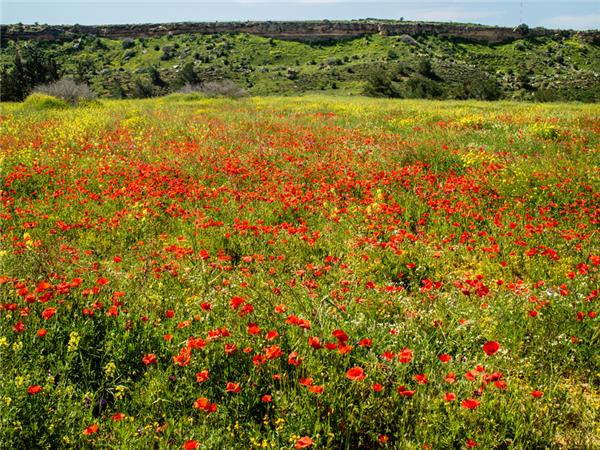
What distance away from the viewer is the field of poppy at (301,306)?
2.58 meters

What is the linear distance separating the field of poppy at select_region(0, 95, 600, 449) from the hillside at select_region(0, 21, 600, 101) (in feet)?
115

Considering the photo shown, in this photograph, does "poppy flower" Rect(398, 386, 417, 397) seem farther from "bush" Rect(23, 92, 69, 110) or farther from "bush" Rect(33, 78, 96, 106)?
"bush" Rect(33, 78, 96, 106)

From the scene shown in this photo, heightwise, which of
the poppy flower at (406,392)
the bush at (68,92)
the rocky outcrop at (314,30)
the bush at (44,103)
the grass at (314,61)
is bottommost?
the poppy flower at (406,392)

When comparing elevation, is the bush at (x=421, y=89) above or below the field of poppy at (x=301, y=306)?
above

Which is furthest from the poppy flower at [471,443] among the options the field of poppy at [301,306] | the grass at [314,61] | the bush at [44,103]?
the grass at [314,61]

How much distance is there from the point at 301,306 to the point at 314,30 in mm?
103533

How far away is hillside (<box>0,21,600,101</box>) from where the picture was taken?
153ft

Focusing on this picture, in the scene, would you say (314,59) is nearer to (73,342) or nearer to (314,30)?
(314,30)

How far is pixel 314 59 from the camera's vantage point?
261 feet

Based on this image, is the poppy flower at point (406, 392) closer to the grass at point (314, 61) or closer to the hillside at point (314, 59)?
the hillside at point (314, 59)

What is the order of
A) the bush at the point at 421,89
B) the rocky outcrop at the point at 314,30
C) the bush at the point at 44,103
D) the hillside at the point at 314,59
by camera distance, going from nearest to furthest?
the bush at the point at 44,103, the bush at the point at 421,89, the hillside at the point at 314,59, the rocky outcrop at the point at 314,30

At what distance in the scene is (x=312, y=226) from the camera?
20.9ft

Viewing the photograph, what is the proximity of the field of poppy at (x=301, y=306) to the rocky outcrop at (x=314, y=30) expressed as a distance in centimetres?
9497

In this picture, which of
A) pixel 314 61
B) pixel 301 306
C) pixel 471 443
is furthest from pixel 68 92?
pixel 314 61
